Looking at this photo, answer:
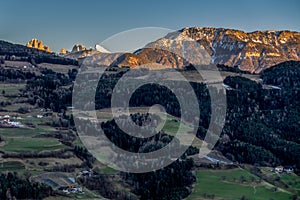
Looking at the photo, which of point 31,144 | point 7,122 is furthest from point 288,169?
point 7,122

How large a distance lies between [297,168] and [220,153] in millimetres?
16997

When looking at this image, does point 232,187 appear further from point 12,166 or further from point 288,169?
point 12,166

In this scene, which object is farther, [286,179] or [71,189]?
[286,179]

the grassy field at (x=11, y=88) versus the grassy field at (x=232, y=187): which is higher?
the grassy field at (x=11, y=88)

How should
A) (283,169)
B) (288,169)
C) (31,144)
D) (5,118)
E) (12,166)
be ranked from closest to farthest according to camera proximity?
(12,166), (31,144), (283,169), (288,169), (5,118)

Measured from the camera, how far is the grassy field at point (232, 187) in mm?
74375

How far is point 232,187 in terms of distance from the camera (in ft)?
260

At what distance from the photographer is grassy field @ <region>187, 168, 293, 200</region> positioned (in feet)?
244

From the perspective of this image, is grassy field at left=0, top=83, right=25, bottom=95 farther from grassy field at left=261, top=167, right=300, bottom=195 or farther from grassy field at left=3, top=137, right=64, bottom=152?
grassy field at left=261, top=167, right=300, bottom=195

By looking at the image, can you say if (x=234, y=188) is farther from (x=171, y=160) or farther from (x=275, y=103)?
(x=275, y=103)

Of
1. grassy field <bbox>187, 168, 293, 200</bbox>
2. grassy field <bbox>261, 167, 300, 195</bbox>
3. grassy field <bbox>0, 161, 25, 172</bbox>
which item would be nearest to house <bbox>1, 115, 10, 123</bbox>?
grassy field <bbox>0, 161, 25, 172</bbox>

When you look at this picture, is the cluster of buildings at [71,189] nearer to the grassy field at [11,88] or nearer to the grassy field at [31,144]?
the grassy field at [31,144]

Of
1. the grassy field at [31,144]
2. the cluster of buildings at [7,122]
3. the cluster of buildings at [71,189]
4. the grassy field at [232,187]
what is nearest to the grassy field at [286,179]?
the grassy field at [232,187]

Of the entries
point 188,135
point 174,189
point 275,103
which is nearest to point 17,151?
point 174,189
